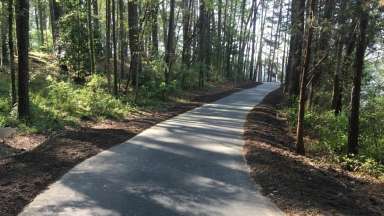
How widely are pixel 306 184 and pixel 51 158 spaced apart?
5.43m

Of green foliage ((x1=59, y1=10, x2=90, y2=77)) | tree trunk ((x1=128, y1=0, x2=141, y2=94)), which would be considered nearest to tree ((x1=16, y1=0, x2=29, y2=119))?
tree trunk ((x1=128, y1=0, x2=141, y2=94))

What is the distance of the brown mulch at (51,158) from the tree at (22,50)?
158 cm

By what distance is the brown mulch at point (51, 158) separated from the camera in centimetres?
659

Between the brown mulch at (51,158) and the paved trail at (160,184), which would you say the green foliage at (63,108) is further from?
the paved trail at (160,184)

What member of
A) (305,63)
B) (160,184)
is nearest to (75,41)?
(305,63)

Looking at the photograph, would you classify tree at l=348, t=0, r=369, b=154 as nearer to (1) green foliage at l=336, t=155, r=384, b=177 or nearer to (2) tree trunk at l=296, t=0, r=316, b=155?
(1) green foliage at l=336, t=155, r=384, b=177

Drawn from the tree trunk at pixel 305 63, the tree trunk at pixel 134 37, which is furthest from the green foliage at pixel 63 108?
the tree trunk at pixel 305 63

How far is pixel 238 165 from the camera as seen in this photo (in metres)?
9.31

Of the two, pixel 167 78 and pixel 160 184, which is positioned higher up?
pixel 167 78

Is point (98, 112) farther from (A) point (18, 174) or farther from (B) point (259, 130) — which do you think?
(A) point (18, 174)

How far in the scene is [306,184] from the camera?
804 cm

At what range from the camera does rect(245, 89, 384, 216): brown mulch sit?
6.81m

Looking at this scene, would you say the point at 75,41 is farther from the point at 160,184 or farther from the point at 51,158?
the point at 160,184

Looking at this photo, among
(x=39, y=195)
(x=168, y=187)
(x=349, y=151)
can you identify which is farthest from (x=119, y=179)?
(x=349, y=151)
